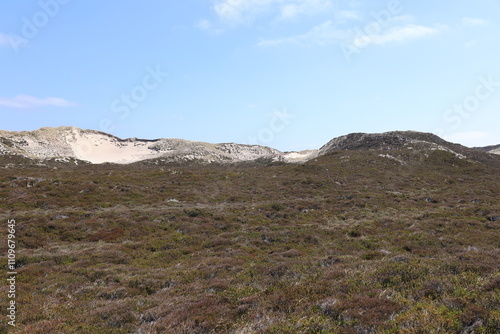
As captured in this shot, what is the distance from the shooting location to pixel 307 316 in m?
8.59

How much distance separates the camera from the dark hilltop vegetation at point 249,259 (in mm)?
8617

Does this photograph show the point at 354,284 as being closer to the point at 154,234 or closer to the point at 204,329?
the point at 204,329

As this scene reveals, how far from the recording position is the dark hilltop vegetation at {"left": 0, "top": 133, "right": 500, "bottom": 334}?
862 cm

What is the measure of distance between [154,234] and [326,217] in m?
18.5

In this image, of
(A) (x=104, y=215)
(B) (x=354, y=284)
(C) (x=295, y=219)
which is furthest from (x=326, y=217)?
(A) (x=104, y=215)

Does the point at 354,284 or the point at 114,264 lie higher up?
the point at 354,284

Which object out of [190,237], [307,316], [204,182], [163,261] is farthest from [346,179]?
[307,316]

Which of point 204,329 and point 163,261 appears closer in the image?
point 204,329

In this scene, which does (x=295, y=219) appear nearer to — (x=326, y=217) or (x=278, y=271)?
(x=326, y=217)

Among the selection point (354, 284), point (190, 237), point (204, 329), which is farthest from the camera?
point (190, 237)

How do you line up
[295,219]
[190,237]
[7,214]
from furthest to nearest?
[295,219], [7,214], [190,237]

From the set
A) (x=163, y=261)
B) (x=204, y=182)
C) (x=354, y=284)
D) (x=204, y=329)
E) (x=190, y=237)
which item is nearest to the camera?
(x=204, y=329)

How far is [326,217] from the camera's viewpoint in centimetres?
3172

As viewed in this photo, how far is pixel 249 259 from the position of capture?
694 inches
